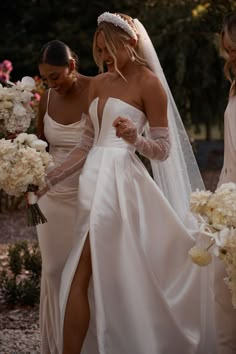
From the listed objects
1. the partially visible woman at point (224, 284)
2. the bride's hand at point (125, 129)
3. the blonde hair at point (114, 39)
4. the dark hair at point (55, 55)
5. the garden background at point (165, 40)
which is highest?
the blonde hair at point (114, 39)

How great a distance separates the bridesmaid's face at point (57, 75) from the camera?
190 inches

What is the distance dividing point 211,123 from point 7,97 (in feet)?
37.9

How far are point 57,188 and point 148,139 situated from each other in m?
0.84

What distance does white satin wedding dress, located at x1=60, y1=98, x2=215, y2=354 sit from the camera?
4270 mm

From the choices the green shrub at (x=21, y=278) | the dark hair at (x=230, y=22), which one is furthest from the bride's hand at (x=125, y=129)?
the green shrub at (x=21, y=278)

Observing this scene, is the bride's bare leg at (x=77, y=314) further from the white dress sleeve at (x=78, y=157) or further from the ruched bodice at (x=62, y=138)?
the ruched bodice at (x=62, y=138)

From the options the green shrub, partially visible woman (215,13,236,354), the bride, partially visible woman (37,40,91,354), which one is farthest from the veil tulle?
the green shrub

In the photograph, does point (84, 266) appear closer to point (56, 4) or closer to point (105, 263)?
point (105, 263)

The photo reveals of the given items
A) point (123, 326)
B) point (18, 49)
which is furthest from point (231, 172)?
point (18, 49)

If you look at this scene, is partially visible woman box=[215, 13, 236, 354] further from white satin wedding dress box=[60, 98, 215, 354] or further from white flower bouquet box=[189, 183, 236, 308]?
white flower bouquet box=[189, 183, 236, 308]

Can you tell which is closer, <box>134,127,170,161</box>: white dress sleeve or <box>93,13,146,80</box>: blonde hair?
<box>134,127,170,161</box>: white dress sleeve

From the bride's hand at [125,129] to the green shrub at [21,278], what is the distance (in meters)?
2.60

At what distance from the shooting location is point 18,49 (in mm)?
15438

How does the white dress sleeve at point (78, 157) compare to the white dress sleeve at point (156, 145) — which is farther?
the white dress sleeve at point (78, 157)
